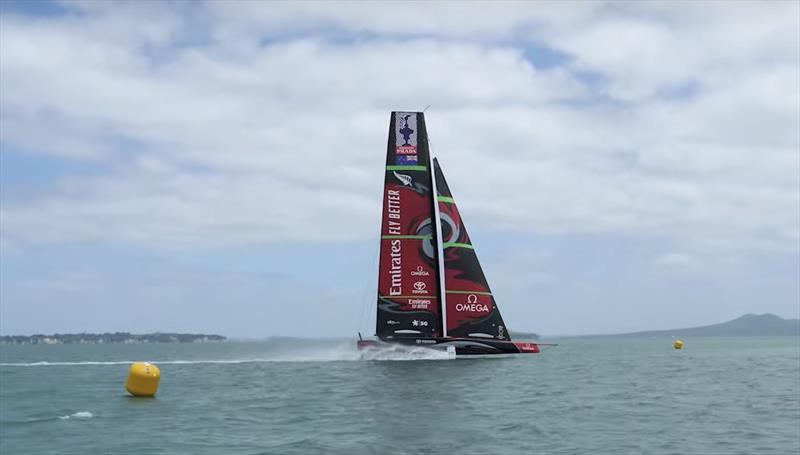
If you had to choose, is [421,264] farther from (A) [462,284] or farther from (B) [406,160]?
(B) [406,160]

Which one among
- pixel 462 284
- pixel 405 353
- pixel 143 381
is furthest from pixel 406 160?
pixel 143 381

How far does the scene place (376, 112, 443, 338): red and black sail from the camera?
53.3 m

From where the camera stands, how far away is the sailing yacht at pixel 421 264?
175ft

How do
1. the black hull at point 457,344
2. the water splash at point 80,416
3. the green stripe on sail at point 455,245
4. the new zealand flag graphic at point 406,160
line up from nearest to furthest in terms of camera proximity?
the water splash at point 80,416
the black hull at point 457,344
the new zealand flag graphic at point 406,160
the green stripe on sail at point 455,245

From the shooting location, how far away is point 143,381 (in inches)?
1435

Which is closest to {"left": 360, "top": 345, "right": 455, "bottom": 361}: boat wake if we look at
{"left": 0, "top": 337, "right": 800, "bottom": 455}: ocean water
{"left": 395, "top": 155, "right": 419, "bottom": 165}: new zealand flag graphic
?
{"left": 0, "top": 337, "right": 800, "bottom": 455}: ocean water

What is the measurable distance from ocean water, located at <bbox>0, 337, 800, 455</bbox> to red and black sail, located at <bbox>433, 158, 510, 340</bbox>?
503 centimetres

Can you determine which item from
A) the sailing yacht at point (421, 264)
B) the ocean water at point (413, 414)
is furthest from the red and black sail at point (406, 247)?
the ocean water at point (413, 414)

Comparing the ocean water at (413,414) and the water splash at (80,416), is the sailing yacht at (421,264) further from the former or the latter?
the water splash at (80,416)

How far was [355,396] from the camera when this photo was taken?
Result: 3528 cm

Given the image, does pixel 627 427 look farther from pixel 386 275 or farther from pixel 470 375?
pixel 386 275

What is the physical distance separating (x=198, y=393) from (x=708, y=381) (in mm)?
26359

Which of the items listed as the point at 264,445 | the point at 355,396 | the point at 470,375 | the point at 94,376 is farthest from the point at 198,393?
the point at 94,376

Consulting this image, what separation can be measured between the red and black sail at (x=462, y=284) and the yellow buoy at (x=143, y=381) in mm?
21709
